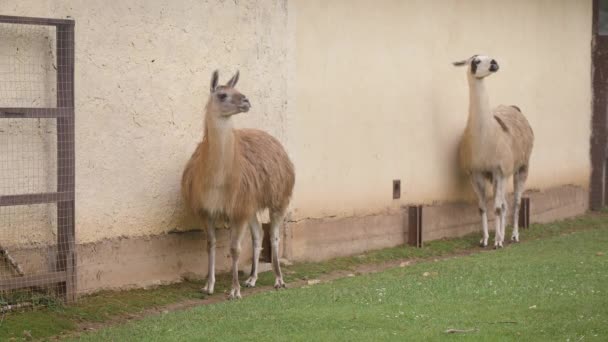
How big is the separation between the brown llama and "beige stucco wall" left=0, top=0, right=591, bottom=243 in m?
0.50

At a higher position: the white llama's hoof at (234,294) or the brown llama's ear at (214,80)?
the brown llama's ear at (214,80)

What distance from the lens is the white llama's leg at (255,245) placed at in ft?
36.2

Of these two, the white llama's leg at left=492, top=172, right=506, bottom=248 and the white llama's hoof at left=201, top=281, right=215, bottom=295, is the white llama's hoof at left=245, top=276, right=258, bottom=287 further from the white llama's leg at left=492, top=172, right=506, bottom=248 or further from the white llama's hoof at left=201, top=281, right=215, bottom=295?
the white llama's leg at left=492, top=172, right=506, bottom=248

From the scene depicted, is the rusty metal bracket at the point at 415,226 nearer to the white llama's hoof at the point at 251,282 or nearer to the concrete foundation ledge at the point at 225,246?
the concrete foundation ledge at the point at 225,246

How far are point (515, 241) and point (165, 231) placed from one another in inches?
219

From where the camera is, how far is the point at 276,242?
11148 millimetres

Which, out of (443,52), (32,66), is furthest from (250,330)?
(443,52)

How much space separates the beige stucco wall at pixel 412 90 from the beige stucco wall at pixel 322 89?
0.02 m

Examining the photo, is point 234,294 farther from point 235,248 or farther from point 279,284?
point 279,284

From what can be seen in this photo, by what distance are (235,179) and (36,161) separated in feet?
5.86

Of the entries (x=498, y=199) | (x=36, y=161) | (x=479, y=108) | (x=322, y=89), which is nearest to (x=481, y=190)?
(x=498, y=199)

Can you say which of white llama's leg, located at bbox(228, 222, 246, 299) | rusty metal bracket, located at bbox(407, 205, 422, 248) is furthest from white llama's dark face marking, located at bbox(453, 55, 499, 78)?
white llama's leg, located at bbox(228, 222, 246, 299)

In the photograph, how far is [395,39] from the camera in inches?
534

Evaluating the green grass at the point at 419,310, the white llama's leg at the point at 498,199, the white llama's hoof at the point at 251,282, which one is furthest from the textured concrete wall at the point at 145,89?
the white llama's leg at the point at 498,199
